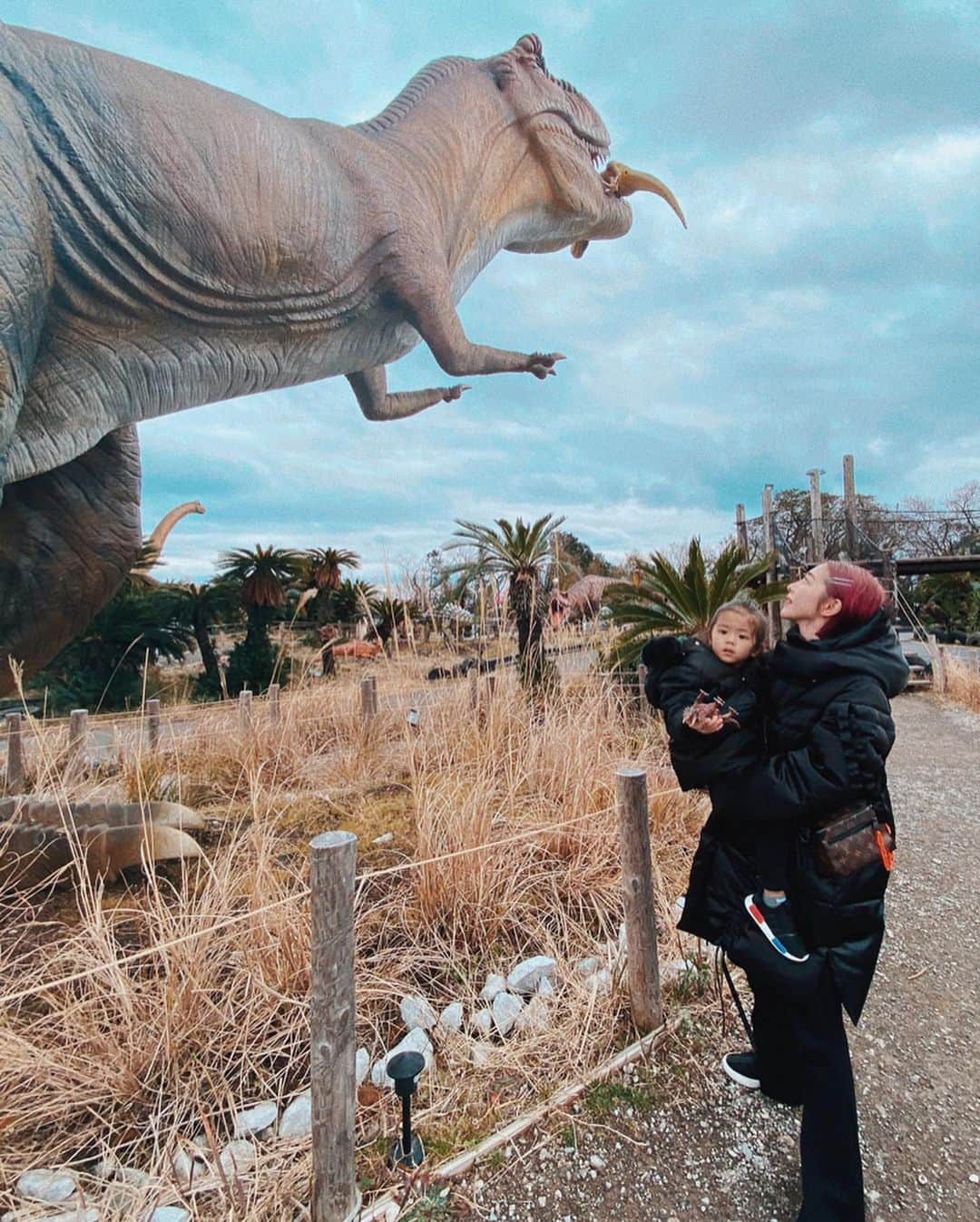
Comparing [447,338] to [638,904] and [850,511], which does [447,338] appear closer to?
[638,904]

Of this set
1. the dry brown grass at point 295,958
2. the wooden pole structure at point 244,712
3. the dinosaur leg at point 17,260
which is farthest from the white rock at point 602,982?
the wooden pole structure at point 244,712

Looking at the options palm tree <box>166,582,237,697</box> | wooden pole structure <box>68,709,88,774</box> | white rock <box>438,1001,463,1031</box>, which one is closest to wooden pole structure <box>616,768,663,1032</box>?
white rock <box>438,1001,463,1031</box>

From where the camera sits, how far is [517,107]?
244 cm

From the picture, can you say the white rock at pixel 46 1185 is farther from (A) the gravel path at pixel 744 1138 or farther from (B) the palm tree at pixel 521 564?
(B) the palm tree at pixel 521 564

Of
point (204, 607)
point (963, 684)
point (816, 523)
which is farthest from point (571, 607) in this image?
point (816, 523)

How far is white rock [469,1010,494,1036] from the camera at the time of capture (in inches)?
70.9

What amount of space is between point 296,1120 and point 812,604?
1656 mm

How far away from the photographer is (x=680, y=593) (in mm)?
5094

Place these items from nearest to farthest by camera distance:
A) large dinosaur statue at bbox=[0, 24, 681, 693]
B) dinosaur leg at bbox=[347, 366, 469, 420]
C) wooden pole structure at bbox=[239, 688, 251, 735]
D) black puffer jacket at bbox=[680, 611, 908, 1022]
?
black puffer jacket at bbox=[680, 611, 908, 1022]
large dinosaur statue at bbox=[0, 24, 681, 693]
dinosaur leg at bbox=[347, 366, 469, 420]
wooden pole structure at bbox=[239, 688, 251, 735]

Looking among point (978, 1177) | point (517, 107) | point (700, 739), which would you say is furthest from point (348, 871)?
point (517, 107)

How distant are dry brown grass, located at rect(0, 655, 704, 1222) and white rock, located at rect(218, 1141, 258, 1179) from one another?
3 centimetres

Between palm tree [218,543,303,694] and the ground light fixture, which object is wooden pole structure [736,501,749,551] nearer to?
palm tree [218,543,303,694]

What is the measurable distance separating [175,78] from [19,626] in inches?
63.0

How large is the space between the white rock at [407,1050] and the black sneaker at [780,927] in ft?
3.16
